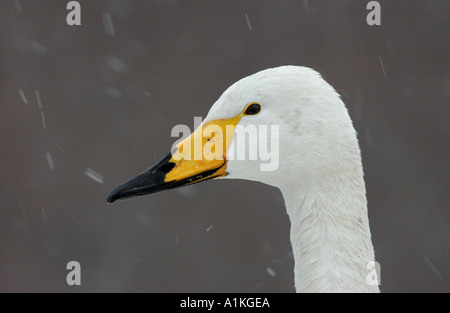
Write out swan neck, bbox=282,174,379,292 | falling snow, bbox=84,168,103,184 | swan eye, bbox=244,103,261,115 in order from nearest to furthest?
swan neck, bbox=282,174,379,292, swan eye, bbox=244,103,261,115, falling snow, bbox=84,168,103,184

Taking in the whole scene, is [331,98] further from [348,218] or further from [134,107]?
[134,107]

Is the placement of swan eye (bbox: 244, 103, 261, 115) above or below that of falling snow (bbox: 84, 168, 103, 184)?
below

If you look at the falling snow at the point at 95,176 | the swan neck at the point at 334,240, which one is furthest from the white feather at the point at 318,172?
the falling snow at the point at 95,176

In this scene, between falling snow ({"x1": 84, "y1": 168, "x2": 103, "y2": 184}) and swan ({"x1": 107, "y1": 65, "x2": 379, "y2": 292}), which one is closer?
swan ({"x1": 107, "y1": 65, "x2": 379, "y2": 292})

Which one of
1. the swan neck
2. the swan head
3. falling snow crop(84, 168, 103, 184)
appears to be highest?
falling snow crop(84, 168, 103, 184)

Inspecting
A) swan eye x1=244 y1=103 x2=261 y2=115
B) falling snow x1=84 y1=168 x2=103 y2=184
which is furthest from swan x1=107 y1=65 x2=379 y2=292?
falling snow x1=84 y1=168 x2=103 y2=184

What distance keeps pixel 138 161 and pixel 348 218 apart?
500 centimetres

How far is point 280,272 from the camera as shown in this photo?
710 cm

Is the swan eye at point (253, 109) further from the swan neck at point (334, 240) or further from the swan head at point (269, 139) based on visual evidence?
the swan neck at point (334, 240)

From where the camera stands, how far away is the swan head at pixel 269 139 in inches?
93.2

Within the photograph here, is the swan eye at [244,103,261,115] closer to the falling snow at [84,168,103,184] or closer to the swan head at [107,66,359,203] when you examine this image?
the swan head at [107,66,359,203]

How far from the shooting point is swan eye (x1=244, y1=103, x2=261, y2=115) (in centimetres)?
245

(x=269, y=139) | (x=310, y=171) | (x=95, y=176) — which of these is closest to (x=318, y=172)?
(x=310, y=171)

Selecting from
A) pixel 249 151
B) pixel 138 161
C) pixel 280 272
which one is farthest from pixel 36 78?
pixel 249 151
